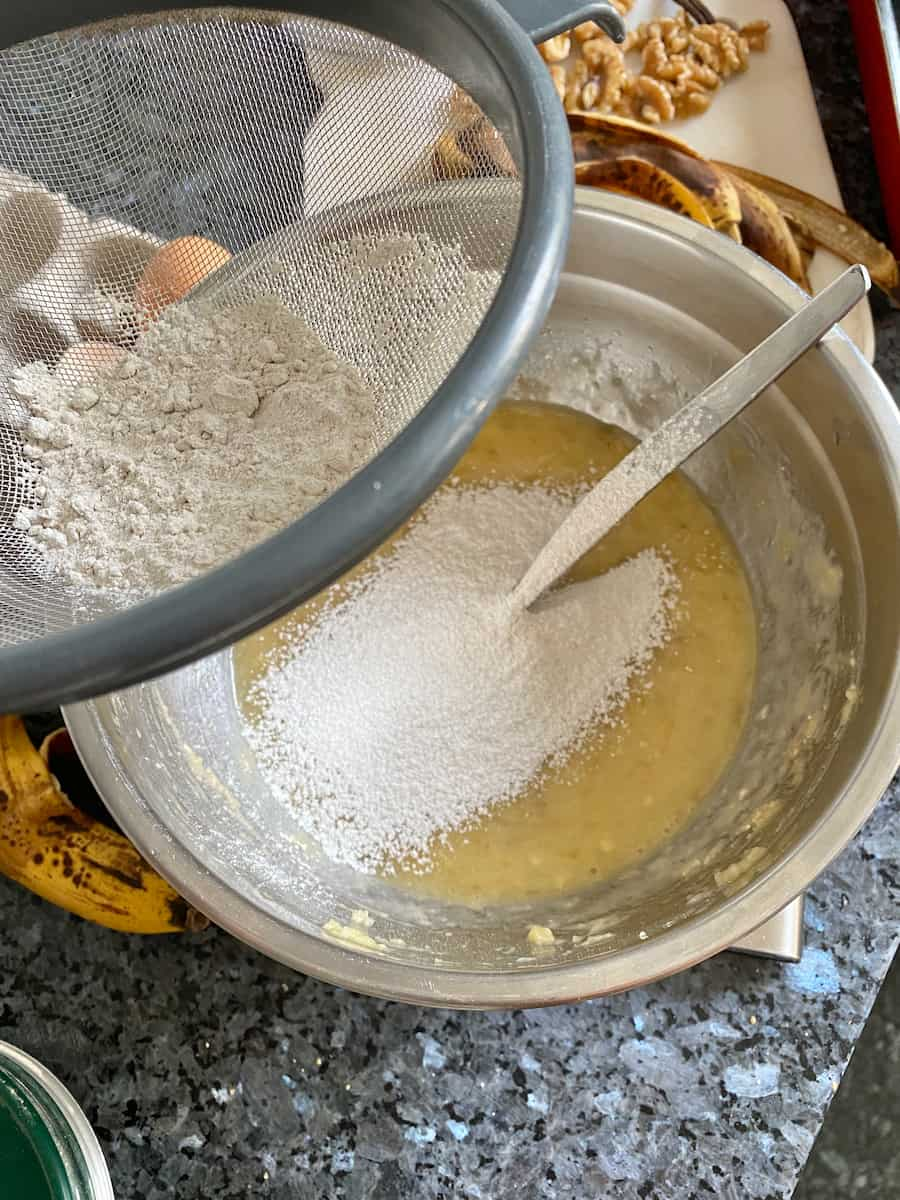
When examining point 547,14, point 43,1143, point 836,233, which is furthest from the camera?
point 836,233

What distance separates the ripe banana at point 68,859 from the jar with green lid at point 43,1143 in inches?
5.0

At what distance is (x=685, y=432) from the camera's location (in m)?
0.85

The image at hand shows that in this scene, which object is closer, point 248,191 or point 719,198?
point 248,191

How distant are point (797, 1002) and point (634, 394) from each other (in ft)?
1.95

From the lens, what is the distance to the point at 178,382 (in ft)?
2.39

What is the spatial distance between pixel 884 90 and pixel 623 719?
753mm

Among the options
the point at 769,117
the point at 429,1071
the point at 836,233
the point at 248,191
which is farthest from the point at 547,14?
the point at 429,1071

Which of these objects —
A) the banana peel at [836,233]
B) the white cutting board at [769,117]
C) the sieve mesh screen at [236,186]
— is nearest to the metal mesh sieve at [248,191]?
the sieve mesh screen at [236,186]

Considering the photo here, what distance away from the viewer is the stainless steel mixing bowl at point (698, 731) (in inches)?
27.9

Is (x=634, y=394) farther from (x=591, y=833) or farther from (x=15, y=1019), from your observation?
(x=15, y=1019)

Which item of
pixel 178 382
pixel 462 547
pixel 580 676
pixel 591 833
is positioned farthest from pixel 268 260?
pixel 591 833

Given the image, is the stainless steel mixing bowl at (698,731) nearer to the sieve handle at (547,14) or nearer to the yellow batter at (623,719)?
the yellow batter at (623,719)

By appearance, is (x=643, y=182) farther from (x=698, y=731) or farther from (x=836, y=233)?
(x=698, y=731)

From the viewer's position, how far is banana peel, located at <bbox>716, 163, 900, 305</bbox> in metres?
1.05
